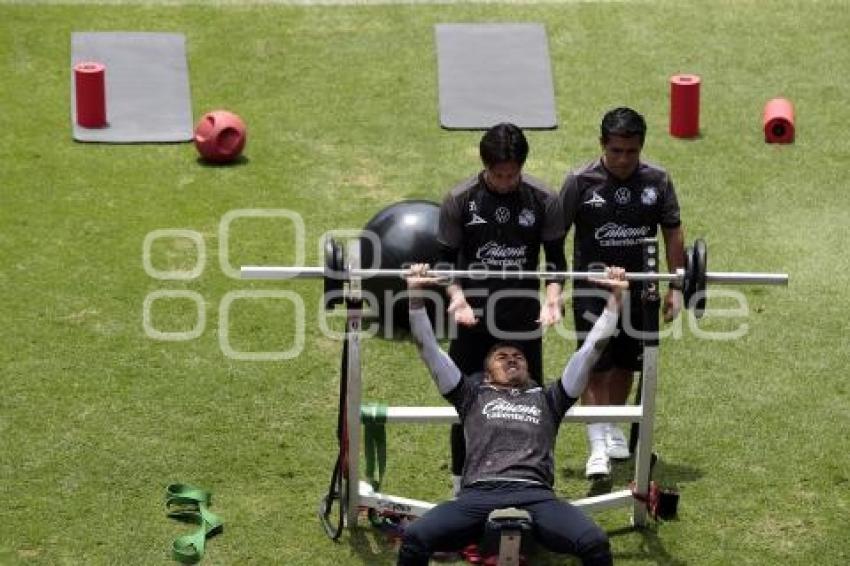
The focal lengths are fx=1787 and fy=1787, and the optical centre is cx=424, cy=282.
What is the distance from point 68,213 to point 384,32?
4366mm

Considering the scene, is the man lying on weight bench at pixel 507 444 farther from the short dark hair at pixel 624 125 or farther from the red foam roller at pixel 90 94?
the red foam roller at pixel 90 94

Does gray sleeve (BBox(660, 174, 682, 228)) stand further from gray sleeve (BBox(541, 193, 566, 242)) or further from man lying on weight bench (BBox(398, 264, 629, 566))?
man lying on weight bench (BBox(398, 264, 629, 566))

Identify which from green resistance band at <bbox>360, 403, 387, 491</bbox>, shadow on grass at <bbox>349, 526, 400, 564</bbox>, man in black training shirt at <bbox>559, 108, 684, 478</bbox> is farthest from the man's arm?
shadow on grass at <bbox>349, 526, 400, 564</bbox>

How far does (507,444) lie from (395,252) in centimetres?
343

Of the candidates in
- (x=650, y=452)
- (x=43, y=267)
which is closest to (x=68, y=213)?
(x=43, y=267)

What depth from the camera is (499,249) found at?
949cm

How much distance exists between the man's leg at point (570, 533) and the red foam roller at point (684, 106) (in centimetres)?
745

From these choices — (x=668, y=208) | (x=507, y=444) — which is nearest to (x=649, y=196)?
(x=668, y=208)

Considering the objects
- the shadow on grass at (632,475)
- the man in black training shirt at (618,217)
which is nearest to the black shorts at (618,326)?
the man in black training shirt at (618,217)

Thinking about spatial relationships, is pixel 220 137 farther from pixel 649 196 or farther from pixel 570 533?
pixel 570 533

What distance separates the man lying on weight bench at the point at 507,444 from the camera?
8.57m

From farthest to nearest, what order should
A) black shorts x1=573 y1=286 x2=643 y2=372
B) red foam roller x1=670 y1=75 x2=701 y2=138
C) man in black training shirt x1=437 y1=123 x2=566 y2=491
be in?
red foam roller x1=670 y1=75 x2=701 y2=138 → black shorts x1=573 y1=286 x2=643 y2=372 → man in black training shirt x1=437 y1=123 x2=566 y2=491

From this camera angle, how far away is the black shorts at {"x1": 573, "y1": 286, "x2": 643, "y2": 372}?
33.4ft

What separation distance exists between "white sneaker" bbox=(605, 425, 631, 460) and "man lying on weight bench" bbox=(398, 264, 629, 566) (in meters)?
1.39
